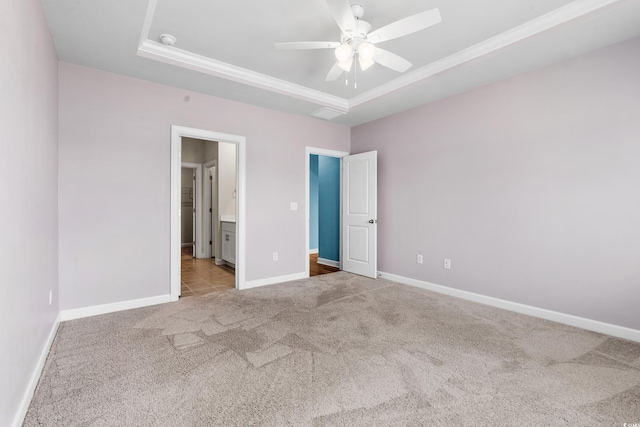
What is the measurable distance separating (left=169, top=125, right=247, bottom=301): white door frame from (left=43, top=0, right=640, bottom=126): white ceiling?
52 cm

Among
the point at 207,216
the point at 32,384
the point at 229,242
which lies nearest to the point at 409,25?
the point at 32,384

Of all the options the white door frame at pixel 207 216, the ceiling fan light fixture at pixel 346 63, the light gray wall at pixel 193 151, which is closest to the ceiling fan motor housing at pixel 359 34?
the ceiling fan light fixture at pixel 346 63

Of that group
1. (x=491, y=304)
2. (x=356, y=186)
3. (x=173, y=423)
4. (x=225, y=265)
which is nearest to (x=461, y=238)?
(x=491, y=304)

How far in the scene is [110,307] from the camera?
123 inches

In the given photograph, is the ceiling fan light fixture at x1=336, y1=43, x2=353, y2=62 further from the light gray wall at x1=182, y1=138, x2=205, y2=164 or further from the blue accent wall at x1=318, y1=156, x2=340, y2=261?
the light gray wall at x1=182, y1=138, x2=205, y2=164

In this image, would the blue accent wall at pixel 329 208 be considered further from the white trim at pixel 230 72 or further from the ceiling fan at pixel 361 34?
the ceiling fan at pixel 361 34

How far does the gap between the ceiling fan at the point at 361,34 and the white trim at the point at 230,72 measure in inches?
48.2

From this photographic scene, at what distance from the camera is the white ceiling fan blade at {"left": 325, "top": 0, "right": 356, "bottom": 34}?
6.10 feet

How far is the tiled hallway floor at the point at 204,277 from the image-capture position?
13.2ft

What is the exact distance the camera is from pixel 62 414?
157cm

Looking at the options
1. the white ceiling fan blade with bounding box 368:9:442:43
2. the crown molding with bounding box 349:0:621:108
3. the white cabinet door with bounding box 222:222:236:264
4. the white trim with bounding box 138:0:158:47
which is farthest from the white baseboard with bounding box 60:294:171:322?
the crown molding with bounding box 349:0:621:108

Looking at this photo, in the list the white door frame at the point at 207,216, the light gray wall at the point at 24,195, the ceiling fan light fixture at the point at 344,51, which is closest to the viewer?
the light gray wall at the point at 24,195

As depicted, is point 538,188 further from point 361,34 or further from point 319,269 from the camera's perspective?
point 319,269

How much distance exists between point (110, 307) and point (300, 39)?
3295 millimetres
